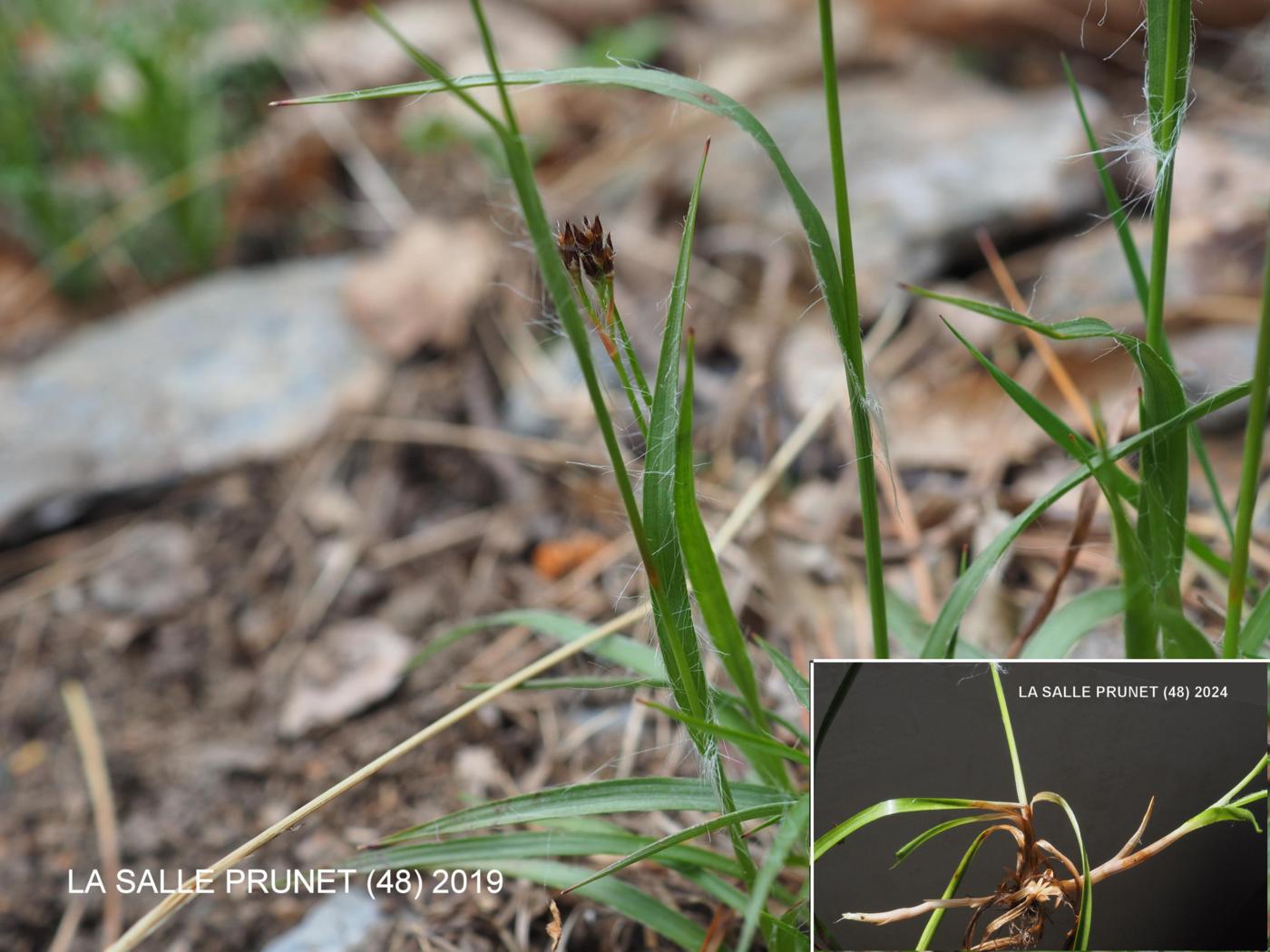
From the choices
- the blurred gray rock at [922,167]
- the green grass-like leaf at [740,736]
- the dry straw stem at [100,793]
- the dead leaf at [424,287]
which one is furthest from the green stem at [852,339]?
the dead leaf at [424,287]

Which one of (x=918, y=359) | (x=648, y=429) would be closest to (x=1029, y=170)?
(x=918, y=359)

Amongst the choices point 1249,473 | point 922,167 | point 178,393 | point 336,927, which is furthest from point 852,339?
point 178,393

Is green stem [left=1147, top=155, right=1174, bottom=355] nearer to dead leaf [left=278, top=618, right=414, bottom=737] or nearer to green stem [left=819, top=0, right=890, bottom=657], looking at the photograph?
green stem [left=819, top=0, right=890, bottom=657]

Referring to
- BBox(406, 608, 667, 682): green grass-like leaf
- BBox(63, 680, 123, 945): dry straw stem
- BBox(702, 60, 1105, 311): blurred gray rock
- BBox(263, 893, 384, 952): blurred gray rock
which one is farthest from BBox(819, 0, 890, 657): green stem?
BBox(702, 60, 1105, 311): blurred gray rock

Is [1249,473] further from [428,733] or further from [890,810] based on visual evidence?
[428,733]

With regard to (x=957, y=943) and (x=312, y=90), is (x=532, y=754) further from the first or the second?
(x=312, y=90)

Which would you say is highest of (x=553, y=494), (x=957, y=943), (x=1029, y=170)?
(x=1029, y=170)
